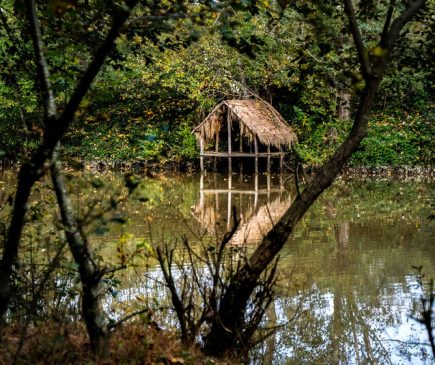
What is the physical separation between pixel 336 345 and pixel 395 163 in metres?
18.9

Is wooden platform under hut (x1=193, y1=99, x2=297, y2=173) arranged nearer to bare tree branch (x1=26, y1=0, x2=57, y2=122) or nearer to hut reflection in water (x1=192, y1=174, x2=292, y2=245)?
hut reflection in water (x1=192, y1=174, x2=292, y2=245)

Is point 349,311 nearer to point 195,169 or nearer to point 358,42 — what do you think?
point 358,42

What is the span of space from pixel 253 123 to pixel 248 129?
0.38m

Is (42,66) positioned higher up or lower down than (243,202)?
higher up

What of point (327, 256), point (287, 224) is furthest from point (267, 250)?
point (327, 256)

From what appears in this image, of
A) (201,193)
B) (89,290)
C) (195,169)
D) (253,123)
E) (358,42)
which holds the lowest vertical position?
(201,193)

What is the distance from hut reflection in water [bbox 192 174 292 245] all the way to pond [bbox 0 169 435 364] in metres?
0.04

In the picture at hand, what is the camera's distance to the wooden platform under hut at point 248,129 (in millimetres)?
24016

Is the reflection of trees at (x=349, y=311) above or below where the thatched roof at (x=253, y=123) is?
below

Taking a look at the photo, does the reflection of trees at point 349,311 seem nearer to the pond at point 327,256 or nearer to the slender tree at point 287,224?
the pond at point 327,256

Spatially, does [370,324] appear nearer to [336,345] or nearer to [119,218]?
[336,345]

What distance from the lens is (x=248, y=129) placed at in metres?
24.2

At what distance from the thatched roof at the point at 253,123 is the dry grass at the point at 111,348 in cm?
1962

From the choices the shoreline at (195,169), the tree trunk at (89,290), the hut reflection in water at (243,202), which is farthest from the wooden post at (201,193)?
the tree trunk at (89,290)
